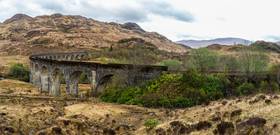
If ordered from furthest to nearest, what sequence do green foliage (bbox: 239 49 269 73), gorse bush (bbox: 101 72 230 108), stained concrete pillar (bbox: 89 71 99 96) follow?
green foliage (bbox: 239 49 269 73)
stained concrete pillar (bbox: 89 71 99 96)
gorse bush (bbox: 101 72 230 108)

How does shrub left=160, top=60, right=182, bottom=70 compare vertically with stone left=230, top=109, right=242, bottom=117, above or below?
above

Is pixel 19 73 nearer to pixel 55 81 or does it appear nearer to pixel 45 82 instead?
pixel 45 82

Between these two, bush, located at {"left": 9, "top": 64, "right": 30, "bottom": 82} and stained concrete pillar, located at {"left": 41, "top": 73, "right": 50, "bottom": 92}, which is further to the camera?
bush, located at {"left": 9, "top": 64, "right": 30, "bottom": 82}

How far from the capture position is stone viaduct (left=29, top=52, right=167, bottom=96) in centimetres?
5838

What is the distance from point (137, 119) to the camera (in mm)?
40781

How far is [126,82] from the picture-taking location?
2319 inches

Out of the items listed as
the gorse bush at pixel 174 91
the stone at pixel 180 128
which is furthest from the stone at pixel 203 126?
the gorse bush at pixel 174 91

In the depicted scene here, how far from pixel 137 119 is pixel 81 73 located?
2941cm

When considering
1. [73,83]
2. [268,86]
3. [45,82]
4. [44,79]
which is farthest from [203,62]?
[44,79]

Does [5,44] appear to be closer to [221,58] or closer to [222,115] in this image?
[221,58]

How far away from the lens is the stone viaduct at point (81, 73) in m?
58.4

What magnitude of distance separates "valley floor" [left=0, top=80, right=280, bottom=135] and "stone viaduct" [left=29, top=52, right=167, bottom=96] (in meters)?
10.1

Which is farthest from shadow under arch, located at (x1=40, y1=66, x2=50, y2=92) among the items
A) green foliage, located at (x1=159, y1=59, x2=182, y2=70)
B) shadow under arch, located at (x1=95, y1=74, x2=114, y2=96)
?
green foliage, located at (x1=159, y1=59, x2=182, y2=70)

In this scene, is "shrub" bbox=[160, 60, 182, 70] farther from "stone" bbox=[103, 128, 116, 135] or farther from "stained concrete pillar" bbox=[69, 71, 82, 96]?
"stone" bbox=[103, 128, 116, 135]
